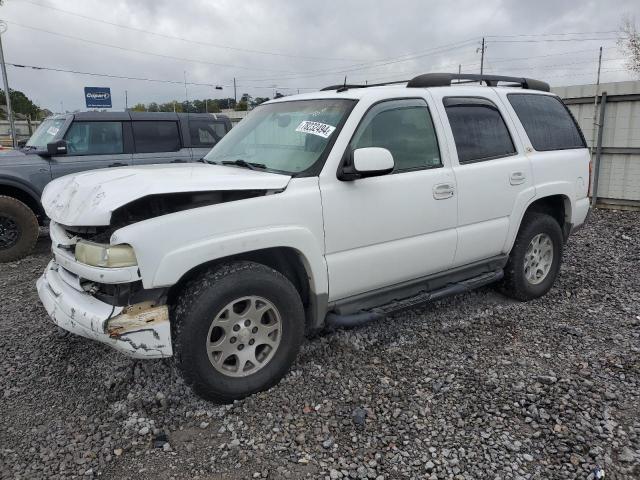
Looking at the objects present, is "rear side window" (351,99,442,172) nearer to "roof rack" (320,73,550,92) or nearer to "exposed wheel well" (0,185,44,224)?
"roof rack" (320,73,550,92)

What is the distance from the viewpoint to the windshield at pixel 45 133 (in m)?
7.46

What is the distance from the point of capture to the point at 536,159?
4.43 meters

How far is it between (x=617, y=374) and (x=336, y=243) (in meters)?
2.07

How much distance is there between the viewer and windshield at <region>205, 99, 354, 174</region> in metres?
3.33

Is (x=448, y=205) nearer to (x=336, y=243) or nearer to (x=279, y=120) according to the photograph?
(x=336, y=243)

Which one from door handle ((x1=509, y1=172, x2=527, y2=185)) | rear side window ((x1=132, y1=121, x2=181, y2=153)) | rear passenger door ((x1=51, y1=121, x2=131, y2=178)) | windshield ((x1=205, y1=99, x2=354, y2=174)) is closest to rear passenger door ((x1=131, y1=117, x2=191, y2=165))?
rear side window ((x1=132, y1=121, x2=181, y2=153))

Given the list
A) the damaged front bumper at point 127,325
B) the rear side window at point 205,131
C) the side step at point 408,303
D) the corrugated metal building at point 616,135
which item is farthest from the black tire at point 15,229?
the corrugated metal building at point 616,135

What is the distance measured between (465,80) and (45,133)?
6419mm

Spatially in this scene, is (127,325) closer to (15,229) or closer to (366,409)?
(366,409)

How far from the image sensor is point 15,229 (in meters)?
6.60

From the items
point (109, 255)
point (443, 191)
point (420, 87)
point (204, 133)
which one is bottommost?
point (109, 255)

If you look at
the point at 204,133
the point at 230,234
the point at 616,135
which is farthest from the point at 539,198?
the point at 204,133

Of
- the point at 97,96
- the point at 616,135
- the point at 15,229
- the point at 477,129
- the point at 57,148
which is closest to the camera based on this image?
the point at 477,129

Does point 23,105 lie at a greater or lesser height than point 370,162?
greater
